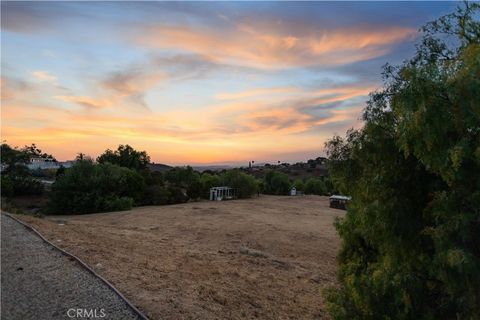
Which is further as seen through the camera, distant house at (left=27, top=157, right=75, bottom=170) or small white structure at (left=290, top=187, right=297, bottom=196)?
distant house at (left=27, top=157, right=75, bottom=170)

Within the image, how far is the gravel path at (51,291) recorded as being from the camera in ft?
19.6

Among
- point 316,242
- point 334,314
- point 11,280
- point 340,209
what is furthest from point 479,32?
point 340,209

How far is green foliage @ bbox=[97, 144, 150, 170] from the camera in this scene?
4559cm

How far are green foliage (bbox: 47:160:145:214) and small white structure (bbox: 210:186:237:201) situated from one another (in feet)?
32.9

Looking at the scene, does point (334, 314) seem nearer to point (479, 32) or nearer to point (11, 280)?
point (479, 32)

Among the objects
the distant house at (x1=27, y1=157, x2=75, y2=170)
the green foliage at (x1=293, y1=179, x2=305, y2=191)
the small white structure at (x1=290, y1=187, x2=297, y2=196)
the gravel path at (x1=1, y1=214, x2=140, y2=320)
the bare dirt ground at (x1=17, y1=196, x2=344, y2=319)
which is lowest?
the bare dirt ground at (x1=17, y1=196, x2=344, y2=319)

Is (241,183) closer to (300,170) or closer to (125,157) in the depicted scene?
(125,157)

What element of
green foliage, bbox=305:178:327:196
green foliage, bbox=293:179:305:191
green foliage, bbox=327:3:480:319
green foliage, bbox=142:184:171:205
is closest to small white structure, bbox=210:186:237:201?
green foliage, bbox=142:184:171:205

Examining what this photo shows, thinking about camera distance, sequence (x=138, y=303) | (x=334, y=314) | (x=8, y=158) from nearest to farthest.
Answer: (x=334, y=314), (x=138, y=303), (x=8, y=158)

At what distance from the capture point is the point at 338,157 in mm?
5762

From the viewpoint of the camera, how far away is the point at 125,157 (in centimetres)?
4612

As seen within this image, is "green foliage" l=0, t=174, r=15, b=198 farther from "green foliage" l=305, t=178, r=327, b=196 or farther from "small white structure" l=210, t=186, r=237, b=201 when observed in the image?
"green foliage" l=305, t=178, r=327, b=196

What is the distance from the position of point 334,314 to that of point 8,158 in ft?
136

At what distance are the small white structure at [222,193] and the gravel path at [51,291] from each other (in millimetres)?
32123
